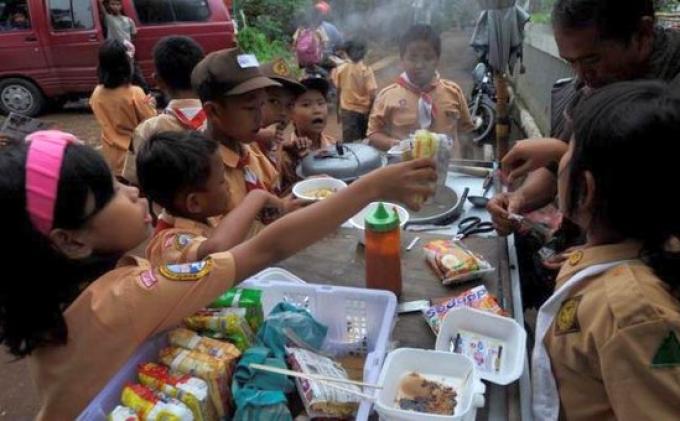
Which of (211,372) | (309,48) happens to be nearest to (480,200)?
(211,372)

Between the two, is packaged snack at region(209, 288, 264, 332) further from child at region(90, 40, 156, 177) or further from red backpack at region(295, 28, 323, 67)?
red backpack at region(295, 28, 323, 67)

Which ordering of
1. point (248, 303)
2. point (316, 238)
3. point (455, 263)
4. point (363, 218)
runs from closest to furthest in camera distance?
1. point (248, 303)
2. point (316, 238)
3. point (455, 263)
4. point (363, 218)

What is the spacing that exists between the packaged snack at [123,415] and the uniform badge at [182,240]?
0.72 m

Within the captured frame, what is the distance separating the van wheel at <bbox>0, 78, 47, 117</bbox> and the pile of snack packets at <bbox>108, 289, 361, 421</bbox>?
10563 mm

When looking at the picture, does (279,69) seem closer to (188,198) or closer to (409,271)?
(188,198)

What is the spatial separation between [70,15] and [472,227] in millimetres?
9884

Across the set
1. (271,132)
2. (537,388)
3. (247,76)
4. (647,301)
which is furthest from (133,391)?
(271,132)

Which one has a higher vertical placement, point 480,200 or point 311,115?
point 311,115

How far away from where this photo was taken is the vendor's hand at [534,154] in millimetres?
2066

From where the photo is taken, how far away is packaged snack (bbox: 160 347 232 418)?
4.15 feet

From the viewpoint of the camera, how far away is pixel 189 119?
3.29 metres

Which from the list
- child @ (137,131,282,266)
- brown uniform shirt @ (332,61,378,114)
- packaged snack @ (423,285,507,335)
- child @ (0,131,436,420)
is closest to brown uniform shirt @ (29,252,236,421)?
child @ (0,131,436,420)

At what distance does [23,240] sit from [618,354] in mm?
1404

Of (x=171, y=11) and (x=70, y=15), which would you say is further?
(x=171, y=11)
